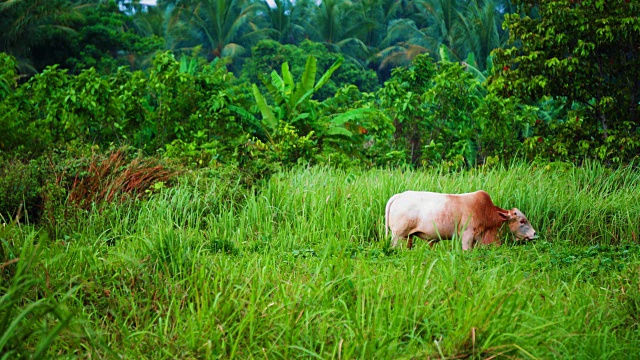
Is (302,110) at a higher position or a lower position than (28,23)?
lower

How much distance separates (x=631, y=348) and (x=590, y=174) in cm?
537

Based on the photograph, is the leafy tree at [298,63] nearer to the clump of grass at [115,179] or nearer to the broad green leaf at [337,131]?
the broad green leaf at [337,131]

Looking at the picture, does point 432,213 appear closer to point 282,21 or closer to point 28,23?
point 28,23

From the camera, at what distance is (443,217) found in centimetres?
583

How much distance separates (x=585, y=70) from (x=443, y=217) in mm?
4458

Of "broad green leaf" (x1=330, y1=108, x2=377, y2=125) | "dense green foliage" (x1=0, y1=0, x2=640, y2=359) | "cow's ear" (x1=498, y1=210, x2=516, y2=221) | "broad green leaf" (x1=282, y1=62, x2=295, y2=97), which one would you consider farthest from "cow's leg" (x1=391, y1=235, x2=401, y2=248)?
"broad green leaf" (x1=282, y1=62, x2=295, y2=97)

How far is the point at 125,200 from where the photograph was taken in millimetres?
7129

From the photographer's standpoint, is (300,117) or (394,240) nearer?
(394,240)

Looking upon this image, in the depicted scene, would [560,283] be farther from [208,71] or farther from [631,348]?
[208,71]

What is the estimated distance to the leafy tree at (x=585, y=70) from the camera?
9031mm

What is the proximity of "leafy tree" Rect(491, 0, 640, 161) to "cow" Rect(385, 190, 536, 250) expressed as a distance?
373 cm

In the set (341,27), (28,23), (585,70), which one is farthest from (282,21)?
(585,70)

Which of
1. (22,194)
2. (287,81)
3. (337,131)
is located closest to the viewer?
(22,194)

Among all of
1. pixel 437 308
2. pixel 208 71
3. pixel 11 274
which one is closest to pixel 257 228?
pixel 11 274
